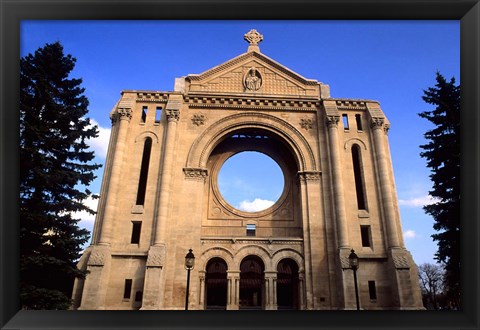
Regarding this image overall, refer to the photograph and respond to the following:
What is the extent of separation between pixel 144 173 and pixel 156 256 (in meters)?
6.50

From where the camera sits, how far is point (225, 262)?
2139 cm

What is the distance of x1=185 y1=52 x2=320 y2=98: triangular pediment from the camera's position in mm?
25516

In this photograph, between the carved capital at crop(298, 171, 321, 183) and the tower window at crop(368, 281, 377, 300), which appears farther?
the carved capital at crop(298, 171, 321, 183)

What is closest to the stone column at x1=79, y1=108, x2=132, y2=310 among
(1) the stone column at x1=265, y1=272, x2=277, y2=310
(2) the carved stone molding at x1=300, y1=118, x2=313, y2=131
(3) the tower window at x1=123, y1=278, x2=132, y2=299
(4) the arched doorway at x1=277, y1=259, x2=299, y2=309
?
(3) the tower window at x1=123, y1=278, x2=132, y2=299

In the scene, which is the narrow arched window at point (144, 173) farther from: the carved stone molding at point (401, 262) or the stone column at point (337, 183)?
the carved stone molding at point (401, 262)

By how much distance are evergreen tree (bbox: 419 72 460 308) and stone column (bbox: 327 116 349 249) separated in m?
5.69

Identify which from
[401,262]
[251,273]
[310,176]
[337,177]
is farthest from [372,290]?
[310,176]

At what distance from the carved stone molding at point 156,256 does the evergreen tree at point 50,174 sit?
16.2ft

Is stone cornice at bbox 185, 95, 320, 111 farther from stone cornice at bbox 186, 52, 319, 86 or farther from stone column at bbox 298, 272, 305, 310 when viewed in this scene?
stone column at bbox 298, 272, 305, 310

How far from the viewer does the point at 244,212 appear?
2419 centimetres

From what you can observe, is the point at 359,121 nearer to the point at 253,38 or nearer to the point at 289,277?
the point at 253,38

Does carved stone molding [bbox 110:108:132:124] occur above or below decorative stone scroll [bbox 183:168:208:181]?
above
